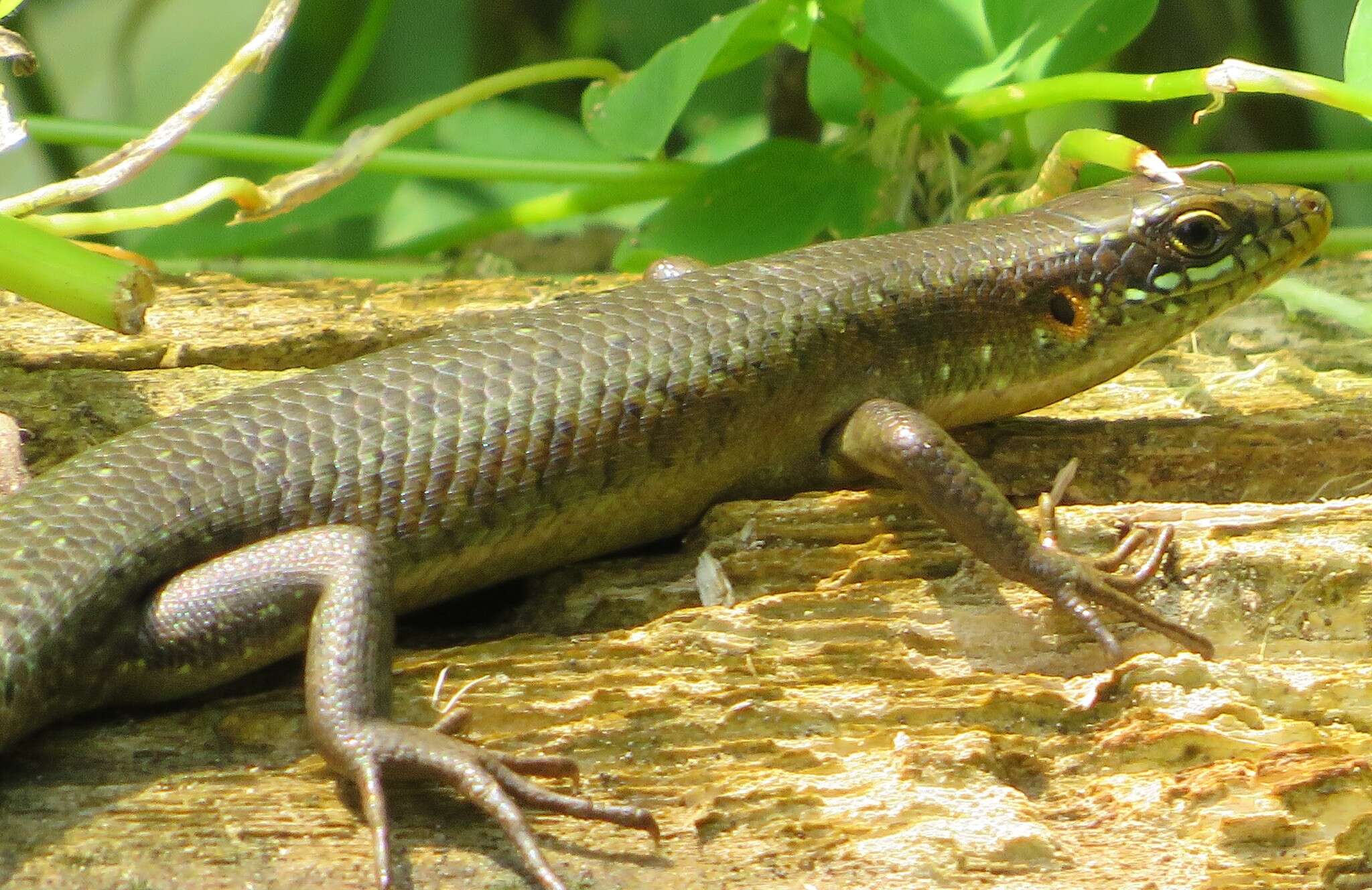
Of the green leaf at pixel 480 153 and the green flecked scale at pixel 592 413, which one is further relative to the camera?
the green leaf at pixel 480 153

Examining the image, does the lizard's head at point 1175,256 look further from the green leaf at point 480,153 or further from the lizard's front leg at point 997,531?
the green leaf at point 480,153

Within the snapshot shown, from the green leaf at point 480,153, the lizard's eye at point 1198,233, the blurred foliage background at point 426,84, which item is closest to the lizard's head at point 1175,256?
the lizard's eye at point 1198,233

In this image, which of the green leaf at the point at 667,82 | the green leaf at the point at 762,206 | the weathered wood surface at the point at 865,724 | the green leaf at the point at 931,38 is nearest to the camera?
the weathered wood surface at the point at 865,724

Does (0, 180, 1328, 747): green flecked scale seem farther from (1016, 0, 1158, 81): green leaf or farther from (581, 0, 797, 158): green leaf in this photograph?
(1016, 0, 1158, 81): green leaf

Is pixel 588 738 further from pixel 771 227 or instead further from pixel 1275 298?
pixel 1275 298

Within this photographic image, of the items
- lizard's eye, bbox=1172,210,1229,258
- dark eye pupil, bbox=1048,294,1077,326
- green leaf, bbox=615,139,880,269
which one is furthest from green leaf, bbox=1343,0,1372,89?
green leaf, bbox=615,139,880,269

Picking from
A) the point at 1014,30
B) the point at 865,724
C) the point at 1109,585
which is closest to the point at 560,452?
the point at 865,724

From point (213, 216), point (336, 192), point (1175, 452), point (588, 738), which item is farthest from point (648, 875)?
point (213, 216)

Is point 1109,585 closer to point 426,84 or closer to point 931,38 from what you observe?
point 931,38
